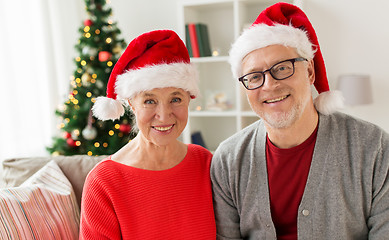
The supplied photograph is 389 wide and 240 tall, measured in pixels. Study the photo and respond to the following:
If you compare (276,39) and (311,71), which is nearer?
(276,39)

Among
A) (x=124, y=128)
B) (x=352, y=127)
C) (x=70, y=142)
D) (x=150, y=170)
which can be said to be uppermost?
(x=352, y=127)

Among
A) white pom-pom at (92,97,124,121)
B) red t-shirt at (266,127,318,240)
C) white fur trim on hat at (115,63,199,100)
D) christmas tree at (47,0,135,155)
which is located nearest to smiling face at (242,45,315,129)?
red t-shirt at (266,127,318,240)

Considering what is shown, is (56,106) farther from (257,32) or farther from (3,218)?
(257,32)

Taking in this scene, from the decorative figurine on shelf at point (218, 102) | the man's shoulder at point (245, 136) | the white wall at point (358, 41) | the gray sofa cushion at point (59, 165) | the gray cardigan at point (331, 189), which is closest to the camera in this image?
the gray cardigan at point (331, 189)

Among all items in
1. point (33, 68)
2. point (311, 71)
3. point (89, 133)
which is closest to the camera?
point (311, 71)

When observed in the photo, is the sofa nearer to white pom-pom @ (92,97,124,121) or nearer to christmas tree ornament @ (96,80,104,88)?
white pom-pom @ (92,97,124,121)

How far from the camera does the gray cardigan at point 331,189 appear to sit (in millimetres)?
1479

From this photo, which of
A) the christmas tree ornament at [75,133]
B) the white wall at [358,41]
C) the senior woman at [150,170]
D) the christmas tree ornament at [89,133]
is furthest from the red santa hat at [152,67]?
the white wall at [358,41]

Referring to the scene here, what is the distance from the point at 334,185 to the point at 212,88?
271 cm

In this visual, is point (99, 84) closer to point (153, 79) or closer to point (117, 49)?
point (117, 49)

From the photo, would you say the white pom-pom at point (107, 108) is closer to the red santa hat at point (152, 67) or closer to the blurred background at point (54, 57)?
the red santa hat at point (152, 67)

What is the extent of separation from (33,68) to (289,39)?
9.41 ft

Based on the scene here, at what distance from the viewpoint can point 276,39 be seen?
1.52 metres

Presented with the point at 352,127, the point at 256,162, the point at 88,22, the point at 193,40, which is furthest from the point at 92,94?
the point at 352,127
